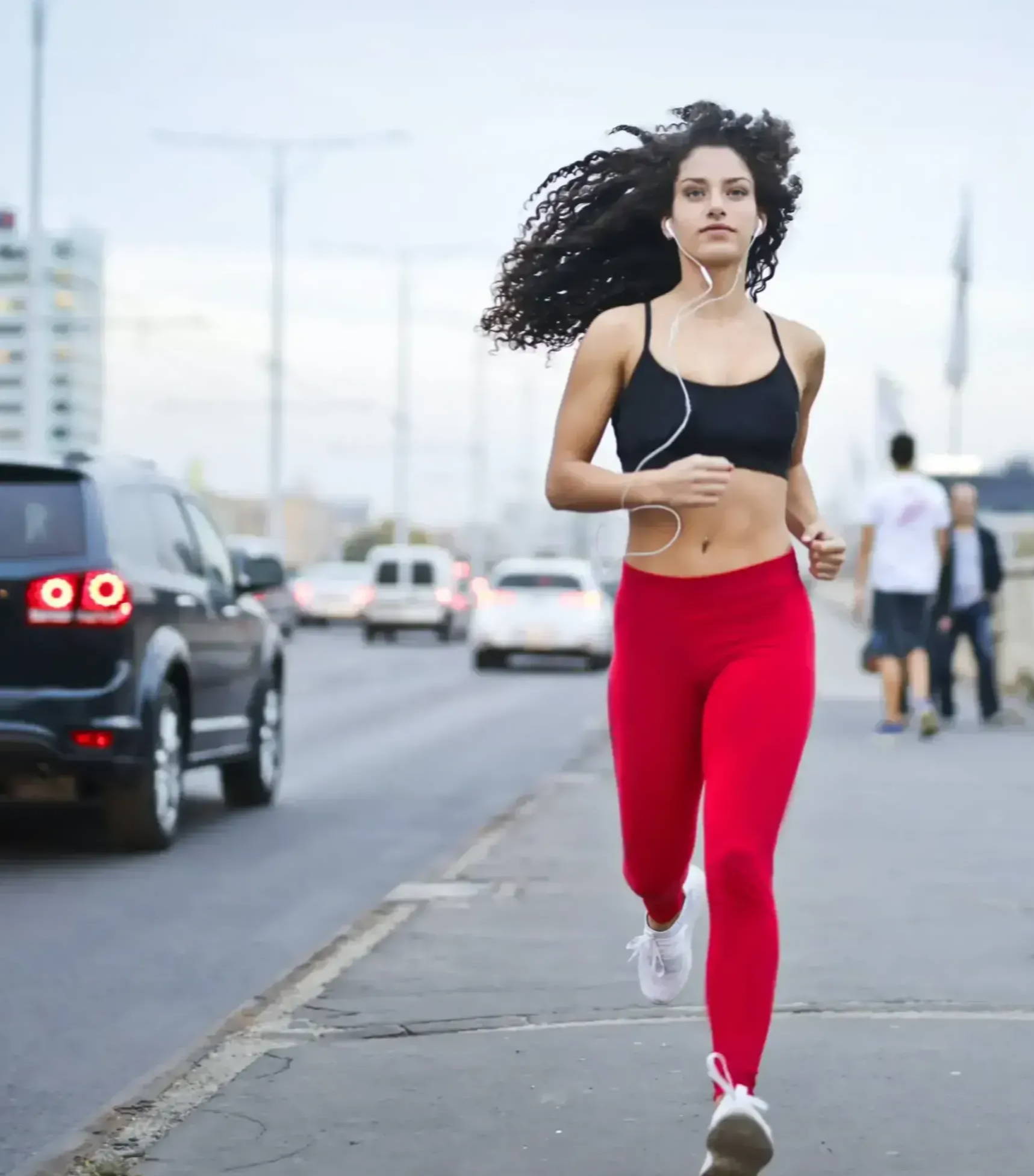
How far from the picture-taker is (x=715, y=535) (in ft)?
15.8

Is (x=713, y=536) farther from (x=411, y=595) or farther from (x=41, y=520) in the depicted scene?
(x=411, y=595)

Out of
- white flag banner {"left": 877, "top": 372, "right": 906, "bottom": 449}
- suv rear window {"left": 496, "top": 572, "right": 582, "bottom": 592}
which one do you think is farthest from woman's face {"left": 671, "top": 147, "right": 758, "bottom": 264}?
white flag banner {"left": 877, "top": 372, "right": 906, "bottom": 449}

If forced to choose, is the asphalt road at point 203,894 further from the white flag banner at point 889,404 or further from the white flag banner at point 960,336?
the white flag banner at point 889,404

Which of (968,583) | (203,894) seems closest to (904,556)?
(968,583)

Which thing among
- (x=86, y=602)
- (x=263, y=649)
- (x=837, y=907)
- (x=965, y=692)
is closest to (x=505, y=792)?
(x=263, y=649)

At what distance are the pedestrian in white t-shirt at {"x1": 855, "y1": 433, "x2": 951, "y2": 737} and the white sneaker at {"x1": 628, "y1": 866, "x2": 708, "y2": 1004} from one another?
9.52m

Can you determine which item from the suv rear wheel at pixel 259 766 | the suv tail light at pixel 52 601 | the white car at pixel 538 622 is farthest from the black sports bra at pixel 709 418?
the white car at pixel 538 622

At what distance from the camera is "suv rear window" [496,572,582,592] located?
100 ft

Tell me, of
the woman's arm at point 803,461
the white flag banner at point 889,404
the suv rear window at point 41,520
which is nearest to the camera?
the woman's arm at point 803,461

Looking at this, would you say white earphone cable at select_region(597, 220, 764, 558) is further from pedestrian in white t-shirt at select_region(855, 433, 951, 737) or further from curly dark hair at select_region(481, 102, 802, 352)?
pedestrian in white t-shirt at select_region(855, 433, 951, 737)

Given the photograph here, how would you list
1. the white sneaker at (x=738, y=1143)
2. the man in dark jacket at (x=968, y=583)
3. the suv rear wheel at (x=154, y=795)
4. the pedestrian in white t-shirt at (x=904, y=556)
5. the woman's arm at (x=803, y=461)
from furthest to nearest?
1. the man in dark jacket at (x=968, y=583)
2. the pedestrian in white t-shirt at (x=904, y=556)
3. the suv rear wheel at (x=154, y=795)
4. the woman's arm at (x=803, y=461)
5. the white sneaker at (x=738, y=1143)

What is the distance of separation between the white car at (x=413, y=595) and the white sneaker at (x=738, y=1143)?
36633 mm

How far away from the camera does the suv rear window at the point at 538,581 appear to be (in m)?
30.6

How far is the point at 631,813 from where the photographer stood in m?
4.99
